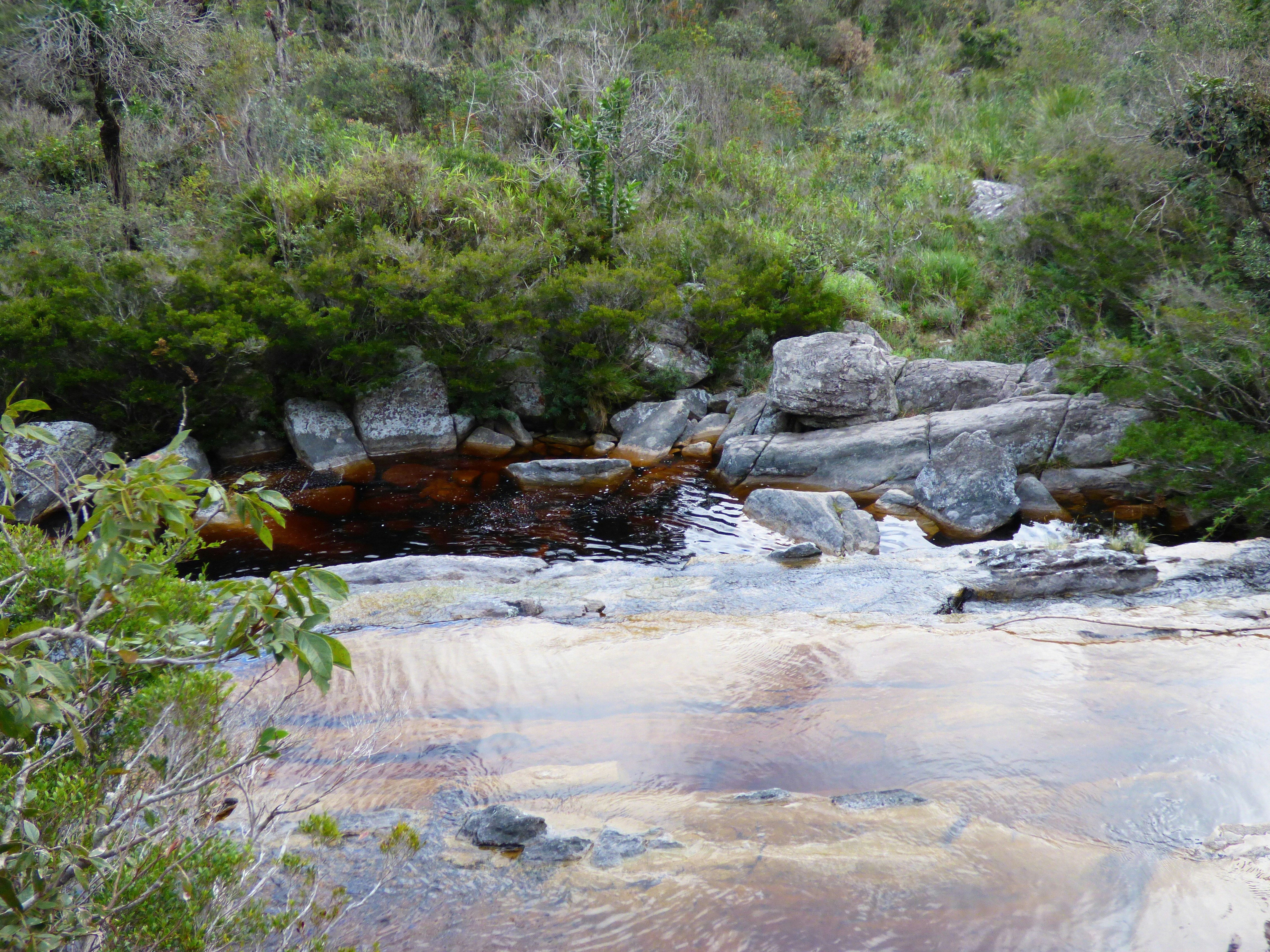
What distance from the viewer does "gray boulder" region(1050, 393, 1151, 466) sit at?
24.6 feet

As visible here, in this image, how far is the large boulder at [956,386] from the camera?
28.7 ft

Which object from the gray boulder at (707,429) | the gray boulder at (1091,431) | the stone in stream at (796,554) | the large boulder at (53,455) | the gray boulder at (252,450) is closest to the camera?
the stone in stream at (796,554)

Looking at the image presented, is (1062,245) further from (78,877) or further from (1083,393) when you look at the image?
(78,877)

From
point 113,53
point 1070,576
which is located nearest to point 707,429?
point 1070,576

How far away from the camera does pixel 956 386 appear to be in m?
8.84

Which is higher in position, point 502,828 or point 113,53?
point 113,53

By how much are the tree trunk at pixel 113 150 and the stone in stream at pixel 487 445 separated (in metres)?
6.18

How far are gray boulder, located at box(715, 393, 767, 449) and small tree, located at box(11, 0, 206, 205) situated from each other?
28.0 ft

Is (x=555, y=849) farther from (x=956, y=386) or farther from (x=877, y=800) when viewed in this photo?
(x=956, y=386)

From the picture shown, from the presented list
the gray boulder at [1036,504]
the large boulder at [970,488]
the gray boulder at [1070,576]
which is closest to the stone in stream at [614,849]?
the gray boulder at [1070,576]

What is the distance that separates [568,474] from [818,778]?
5781 millimetres

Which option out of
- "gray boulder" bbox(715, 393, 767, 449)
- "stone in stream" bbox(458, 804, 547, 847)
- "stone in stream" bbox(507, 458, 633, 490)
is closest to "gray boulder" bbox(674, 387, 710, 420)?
"gray boulder" bbox(715, 393, 767, 449)

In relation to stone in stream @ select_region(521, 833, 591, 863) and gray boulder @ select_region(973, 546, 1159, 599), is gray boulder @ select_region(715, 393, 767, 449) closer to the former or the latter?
gray boulder @ select_region(973, 546, 1159, 599)

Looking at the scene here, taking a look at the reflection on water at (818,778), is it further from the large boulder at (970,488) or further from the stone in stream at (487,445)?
the stone in stream at (487,445)
